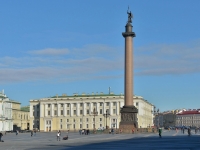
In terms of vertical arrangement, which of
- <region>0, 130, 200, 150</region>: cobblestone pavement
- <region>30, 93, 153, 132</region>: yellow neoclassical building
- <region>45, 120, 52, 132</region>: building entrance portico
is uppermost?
<region>30, 93, 153, 132</region>: yellow neoclassical building

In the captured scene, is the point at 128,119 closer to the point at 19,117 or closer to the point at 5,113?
the point at 5,113

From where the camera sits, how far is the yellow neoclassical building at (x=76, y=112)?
160000 millimetres

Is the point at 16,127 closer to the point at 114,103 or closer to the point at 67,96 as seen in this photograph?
the point at 67,96

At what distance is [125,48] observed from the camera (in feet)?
228

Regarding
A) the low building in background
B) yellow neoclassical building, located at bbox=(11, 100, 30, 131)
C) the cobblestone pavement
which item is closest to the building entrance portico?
yellow neoclassical building, located at bbox=(11, 100, 30, 131)

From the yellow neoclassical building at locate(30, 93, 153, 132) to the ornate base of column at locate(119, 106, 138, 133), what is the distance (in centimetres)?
8860

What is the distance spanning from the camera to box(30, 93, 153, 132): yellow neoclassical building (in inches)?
6299

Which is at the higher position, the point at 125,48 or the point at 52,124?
the point at 125,48

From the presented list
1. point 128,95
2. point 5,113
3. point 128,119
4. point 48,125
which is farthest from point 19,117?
point 128,95

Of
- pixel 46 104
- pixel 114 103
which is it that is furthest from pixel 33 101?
pixel 114 103

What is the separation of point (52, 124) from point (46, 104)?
7.13 metres

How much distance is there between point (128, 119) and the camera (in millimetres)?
69188

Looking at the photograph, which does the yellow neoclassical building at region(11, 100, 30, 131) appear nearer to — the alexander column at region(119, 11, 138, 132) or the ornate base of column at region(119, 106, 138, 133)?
the ornate base of column at region(119, 106, 138, 133)

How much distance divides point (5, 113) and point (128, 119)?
82.9 metres
